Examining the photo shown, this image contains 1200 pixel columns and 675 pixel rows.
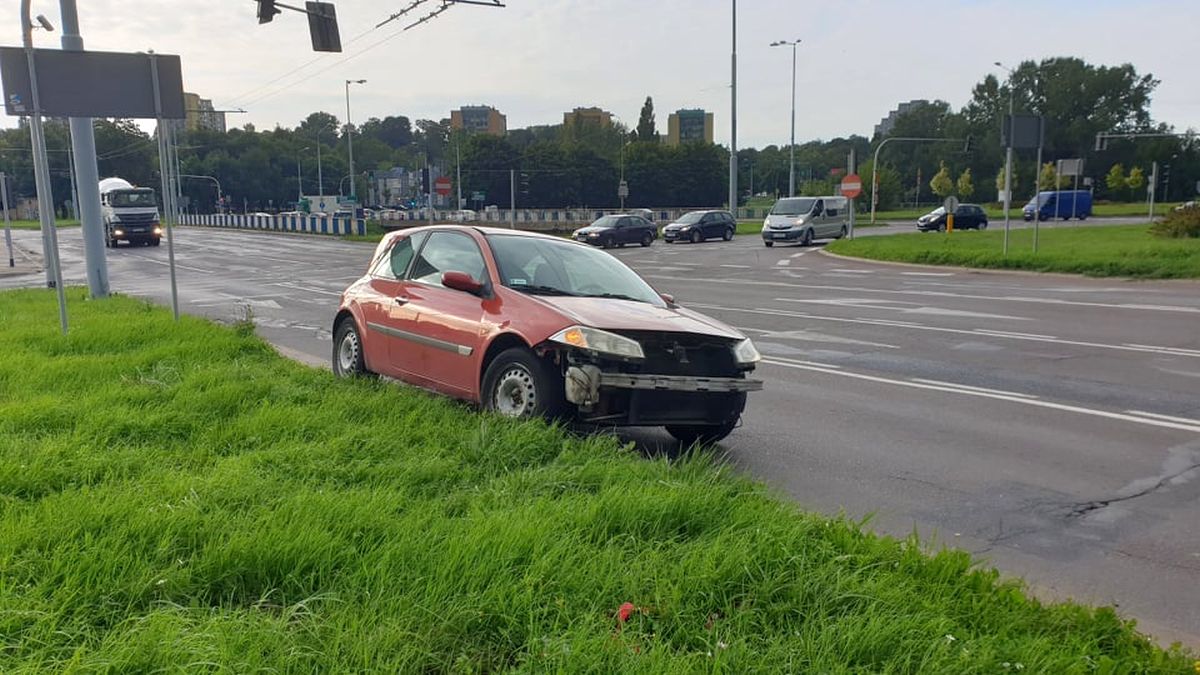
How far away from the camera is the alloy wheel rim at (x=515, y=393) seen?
5980 mm

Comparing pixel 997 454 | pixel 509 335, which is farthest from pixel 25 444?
pixel 997 454

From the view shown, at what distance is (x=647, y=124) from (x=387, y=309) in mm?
129687

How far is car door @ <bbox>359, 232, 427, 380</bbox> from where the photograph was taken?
7.39 meters

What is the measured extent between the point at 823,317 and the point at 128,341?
33.7ft

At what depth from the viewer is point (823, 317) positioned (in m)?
14.7

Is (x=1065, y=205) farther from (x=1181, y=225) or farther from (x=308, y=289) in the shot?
(x=308, y=289)

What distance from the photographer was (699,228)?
149 ft

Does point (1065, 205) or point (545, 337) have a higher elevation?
point (1065, 205)

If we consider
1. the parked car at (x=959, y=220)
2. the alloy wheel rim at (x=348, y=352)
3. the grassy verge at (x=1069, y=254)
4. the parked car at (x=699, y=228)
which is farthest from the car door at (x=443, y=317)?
the parked car at (x=959, y=220)

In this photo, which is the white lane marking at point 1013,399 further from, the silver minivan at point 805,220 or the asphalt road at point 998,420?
the silver minivan at point 805,220

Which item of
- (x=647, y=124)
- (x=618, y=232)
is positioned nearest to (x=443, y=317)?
(x=618, y=232)

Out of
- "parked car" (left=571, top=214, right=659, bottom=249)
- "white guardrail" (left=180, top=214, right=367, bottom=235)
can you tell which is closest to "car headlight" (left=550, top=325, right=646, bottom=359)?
"parked car" (left=571, top=214, right=659, bottom=249)

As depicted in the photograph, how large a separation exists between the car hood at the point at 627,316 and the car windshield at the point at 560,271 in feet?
0.89

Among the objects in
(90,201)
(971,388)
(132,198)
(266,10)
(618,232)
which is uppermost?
(266,10)
